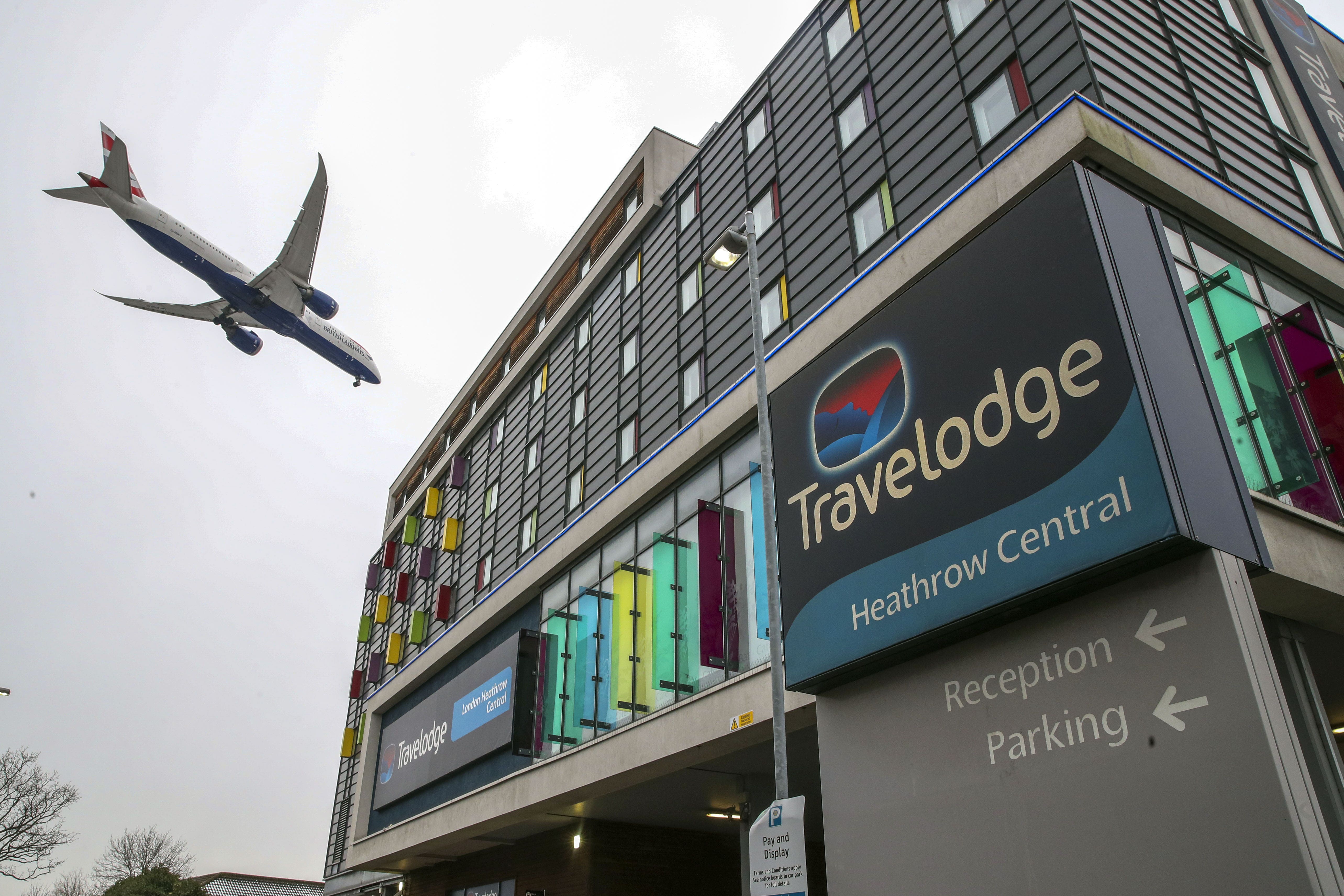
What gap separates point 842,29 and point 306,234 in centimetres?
2901

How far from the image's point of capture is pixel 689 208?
22875mm

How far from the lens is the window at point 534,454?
89.1ft

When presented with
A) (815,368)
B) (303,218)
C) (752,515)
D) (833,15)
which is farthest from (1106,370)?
(303,218)

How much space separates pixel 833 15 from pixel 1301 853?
17.6 meters

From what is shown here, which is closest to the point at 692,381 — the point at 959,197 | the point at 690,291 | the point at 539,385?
the point at 690,291

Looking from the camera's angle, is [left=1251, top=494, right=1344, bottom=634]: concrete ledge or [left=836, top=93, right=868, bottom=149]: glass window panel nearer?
[left=1251, top=494, right=1344, bottom=634]: concrete ledge

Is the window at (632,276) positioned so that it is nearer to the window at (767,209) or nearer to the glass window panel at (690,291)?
the glass window panel at (690,291)

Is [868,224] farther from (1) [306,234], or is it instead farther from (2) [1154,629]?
(1) [306,234]

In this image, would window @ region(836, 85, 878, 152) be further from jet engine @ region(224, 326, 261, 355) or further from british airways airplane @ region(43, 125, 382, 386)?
jet engine @ region(224, 326, 261, 355)

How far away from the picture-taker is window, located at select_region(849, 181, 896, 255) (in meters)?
15.2

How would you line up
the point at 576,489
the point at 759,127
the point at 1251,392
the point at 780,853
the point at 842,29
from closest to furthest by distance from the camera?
the point at 780,853, the point at 1251,392, the point at 842,29, the point at 759,127, the point at 576,489

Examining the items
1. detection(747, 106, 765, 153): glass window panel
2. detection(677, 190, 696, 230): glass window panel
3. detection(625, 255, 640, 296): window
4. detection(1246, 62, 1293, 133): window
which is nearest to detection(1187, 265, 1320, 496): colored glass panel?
detection(1246, 62, 1293, 133): window

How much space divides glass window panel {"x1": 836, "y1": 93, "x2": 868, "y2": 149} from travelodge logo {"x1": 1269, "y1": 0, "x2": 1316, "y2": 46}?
9.04 m

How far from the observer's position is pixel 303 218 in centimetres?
4009
